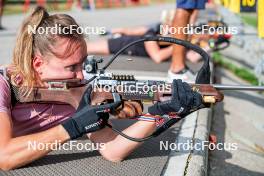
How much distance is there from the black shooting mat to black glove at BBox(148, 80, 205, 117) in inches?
18.8

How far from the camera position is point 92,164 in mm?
2668

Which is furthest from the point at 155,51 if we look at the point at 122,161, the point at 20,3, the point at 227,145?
the point at 20,3

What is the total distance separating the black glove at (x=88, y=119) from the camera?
2.25 meters

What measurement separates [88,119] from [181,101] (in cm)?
46

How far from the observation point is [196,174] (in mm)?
2693

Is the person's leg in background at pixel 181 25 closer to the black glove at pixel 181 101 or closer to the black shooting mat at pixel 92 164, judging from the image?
the black shooting mat at pixel 92 164

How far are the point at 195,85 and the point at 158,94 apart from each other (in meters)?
0.19

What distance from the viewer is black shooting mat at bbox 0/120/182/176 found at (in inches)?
100

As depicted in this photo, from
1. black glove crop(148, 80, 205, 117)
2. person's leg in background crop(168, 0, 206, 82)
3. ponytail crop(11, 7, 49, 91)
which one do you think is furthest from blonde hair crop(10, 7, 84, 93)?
person's leg in background crop(168, 0, 206, 82)

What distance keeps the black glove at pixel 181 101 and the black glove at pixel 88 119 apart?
23 centimetres

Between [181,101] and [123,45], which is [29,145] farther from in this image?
[123,45]

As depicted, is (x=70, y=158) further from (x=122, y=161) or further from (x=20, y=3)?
(x=20, y=3)

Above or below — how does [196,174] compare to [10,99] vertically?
below

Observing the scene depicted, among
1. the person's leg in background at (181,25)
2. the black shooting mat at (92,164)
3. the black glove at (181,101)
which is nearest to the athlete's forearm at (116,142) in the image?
the black shooting mat at (92,164)
